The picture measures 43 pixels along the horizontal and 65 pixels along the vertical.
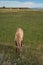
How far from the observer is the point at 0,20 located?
12.3ft

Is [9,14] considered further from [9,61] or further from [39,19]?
[9,61]

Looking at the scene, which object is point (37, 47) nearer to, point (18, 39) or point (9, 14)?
point (18, 39)

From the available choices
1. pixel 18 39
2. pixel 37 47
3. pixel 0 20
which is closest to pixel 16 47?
pixel 18 39

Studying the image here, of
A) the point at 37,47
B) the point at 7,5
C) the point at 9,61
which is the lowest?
the point at 9,61

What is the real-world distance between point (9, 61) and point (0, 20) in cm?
81

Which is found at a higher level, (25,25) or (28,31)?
(25,25)

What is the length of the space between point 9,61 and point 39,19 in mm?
875

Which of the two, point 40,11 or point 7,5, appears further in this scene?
point 7,5

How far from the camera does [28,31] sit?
3.52 meters

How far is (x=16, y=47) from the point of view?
3.53 meters

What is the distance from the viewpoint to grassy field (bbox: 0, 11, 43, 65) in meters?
3.38

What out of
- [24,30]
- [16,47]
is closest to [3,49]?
[16,47]

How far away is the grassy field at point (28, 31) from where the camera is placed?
3385 millimetres

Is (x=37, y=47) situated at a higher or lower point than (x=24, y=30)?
lower
